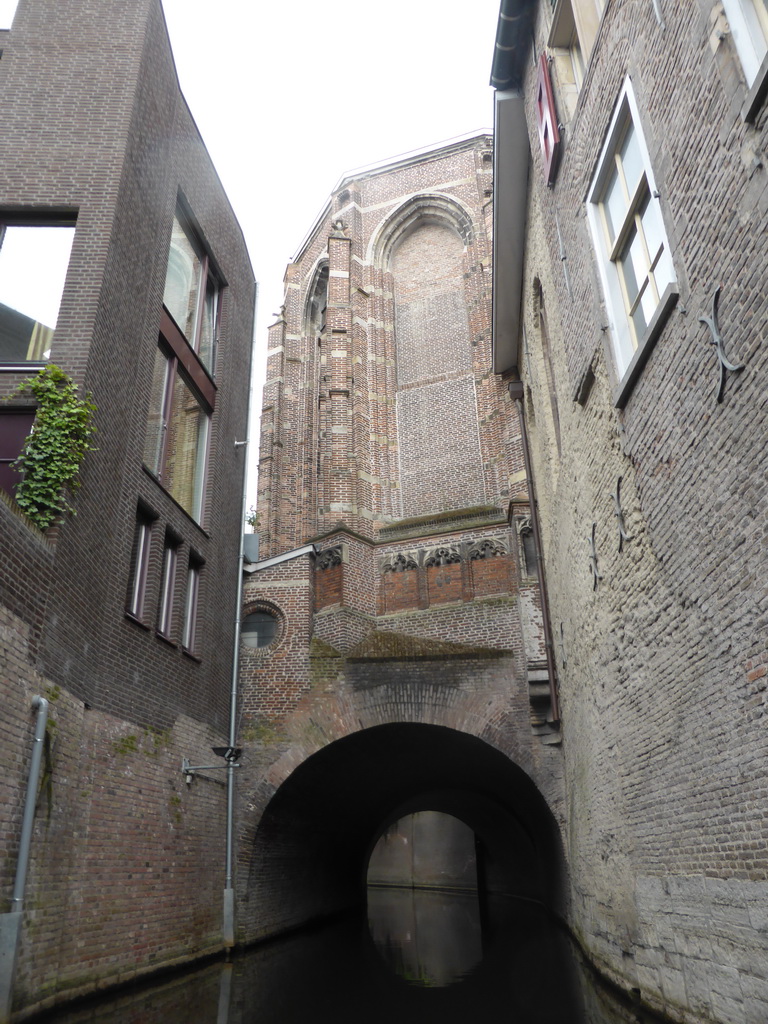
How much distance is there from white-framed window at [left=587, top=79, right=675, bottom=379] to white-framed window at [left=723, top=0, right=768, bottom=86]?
125cm

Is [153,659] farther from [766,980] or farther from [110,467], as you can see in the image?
[766,980]

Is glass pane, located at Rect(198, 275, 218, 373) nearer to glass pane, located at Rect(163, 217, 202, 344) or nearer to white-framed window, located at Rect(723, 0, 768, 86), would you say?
glass pane, located at Rect(163, 217, 202, 344)

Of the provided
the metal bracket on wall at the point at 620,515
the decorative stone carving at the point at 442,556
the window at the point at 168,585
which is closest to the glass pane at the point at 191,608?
the window at the point at 168,585

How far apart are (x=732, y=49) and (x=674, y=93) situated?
0.85m

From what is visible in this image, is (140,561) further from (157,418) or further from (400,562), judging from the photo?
(400,562)

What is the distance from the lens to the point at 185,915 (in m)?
10.1

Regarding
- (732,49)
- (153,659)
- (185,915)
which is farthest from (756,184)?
(185,915)

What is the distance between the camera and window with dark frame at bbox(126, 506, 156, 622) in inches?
394

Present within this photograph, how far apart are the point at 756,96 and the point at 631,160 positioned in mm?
2452

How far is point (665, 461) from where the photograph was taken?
5.54 meters

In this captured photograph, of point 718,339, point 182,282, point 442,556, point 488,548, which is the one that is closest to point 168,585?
point 182,282

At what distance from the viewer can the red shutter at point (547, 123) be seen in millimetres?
8219

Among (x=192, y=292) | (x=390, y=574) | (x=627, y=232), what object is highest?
(x=192, y=292)

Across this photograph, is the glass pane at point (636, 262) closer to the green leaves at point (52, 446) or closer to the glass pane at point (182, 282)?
the green leaves at point (52, 446)
